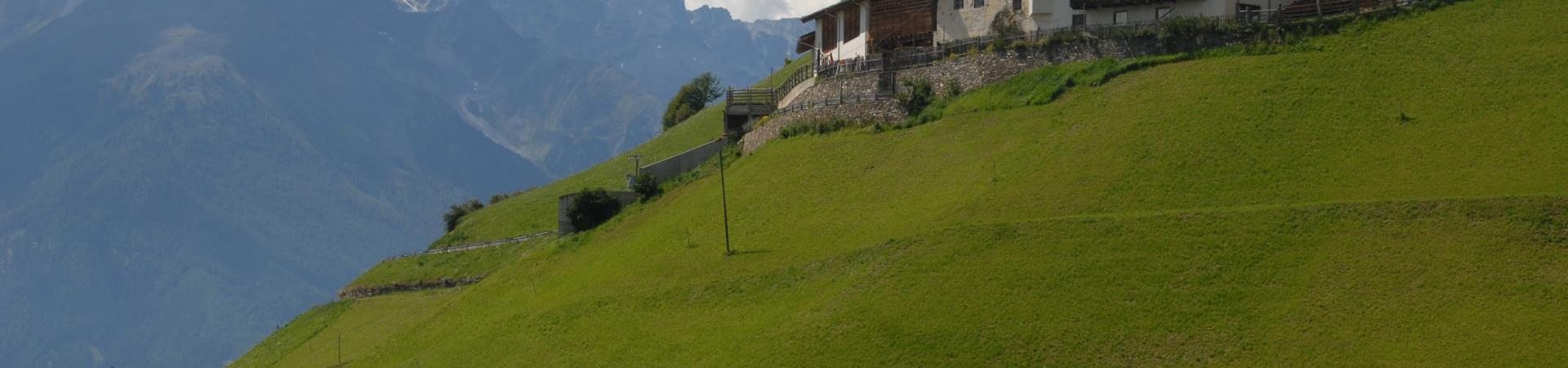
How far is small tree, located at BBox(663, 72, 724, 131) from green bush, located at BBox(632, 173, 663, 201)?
5978 centimetres

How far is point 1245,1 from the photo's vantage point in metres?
82.2

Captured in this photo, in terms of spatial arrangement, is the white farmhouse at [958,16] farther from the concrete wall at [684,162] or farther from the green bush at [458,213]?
the green bush at [458,213]

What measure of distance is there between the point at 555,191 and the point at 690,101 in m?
38.1

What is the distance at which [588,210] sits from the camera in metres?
88.7

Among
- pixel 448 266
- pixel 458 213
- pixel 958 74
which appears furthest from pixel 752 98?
pixel 458 213

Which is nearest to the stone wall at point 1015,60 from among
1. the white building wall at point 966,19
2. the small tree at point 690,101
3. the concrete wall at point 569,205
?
the white building wall at point 966,19

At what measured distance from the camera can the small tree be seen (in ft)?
503

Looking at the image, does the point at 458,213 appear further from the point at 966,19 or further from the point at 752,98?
the point at 966,19

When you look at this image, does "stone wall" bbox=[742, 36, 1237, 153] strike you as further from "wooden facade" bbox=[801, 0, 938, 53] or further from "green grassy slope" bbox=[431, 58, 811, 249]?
"green grassy slope" bbox=[431, 58, 811, 249]

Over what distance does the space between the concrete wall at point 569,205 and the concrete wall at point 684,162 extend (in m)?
3.22

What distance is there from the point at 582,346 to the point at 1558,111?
38.7m

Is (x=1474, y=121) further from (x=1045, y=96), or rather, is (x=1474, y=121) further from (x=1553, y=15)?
(x=1045, y=96)

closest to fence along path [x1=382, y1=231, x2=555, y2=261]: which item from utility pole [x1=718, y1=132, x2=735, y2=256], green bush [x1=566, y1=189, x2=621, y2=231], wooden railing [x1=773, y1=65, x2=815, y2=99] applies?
green bush [x1=566, y1=189, x2=621, y2=231]

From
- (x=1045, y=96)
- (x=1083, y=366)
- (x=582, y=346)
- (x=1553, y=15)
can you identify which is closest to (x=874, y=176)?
(x=1045, y=96)
